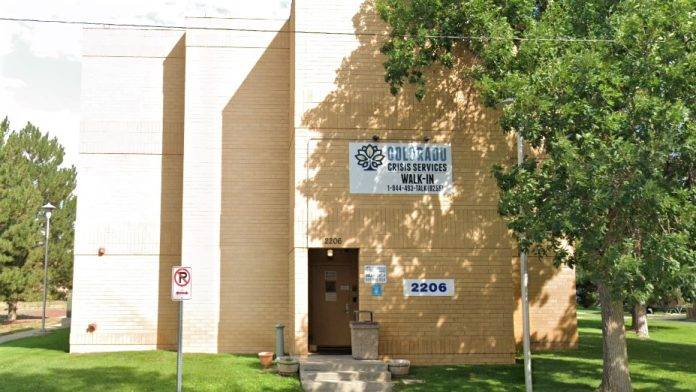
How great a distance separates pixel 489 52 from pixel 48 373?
12.1m

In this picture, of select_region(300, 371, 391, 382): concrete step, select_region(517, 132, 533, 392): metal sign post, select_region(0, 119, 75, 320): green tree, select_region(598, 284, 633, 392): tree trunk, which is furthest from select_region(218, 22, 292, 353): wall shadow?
select_region(0, 119, 75, 320): green tree

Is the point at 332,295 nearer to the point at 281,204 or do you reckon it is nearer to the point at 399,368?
the point at 281,204

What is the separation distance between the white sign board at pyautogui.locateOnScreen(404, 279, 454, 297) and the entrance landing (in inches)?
82.9

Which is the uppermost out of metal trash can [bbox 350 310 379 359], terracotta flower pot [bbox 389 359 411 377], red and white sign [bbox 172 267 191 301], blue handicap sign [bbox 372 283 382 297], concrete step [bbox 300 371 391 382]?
red and white sign [bbox 172 267 191 301]

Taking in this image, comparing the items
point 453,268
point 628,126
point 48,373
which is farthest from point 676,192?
point 48,373

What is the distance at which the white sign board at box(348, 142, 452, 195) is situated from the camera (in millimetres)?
17219

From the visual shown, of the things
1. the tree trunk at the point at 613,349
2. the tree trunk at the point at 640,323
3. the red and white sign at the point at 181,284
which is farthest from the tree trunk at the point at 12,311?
the tree trunk at the point at 613,349

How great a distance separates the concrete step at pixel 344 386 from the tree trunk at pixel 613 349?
444 cm

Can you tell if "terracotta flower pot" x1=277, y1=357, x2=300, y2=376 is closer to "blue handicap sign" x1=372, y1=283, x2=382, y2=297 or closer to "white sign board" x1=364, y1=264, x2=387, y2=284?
"blue handicap sign" x1=372, y1=283, x2=382, y2=297

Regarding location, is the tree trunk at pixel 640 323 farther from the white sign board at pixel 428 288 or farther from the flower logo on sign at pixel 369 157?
the flower logo on sign at pixel 369 157

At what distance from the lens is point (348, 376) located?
1484 cm

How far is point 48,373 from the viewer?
50.3 feet

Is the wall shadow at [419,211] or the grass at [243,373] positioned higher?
the wall shadow at [419,211]

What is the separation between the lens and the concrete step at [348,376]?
1471 cm
